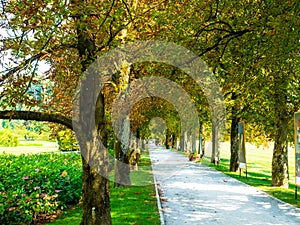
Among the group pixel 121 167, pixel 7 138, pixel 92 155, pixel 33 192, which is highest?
pixel 7 138

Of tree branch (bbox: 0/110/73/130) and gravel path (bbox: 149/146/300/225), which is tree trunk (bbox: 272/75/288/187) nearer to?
gravel path (bbox: 149/146/300/225)

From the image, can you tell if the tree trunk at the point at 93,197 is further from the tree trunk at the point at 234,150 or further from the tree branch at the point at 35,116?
the tree trunk at the point at 234,150

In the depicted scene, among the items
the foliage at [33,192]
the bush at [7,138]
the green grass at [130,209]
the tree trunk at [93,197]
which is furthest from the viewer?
the bush at [7,138]

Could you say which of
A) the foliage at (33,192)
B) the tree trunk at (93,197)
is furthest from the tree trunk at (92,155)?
the foliage at (33,192)

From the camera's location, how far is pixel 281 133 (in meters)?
17.8

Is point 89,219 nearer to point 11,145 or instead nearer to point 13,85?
point 13,85

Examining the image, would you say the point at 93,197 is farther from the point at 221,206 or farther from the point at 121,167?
the point at 121,167

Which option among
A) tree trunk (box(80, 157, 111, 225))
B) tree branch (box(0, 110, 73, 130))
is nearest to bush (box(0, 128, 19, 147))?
tree branch (box(0, 110, 73, 130))

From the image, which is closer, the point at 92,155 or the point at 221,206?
the point at 92,155

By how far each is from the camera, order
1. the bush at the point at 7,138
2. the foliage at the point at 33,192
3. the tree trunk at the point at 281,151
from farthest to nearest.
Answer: the bush at the point at 7,138, the tree trunk at the point at 281,151, the foliage at the point at 33,192

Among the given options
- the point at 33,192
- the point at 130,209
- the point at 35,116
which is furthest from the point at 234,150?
the point at 35,116

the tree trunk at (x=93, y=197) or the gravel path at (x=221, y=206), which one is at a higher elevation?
the tree trunk at (x=93, y=197)

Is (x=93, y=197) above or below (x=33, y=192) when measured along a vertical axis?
above

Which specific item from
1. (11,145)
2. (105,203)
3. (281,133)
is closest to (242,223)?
(105,203)
